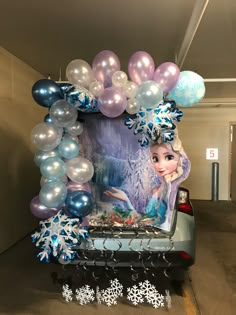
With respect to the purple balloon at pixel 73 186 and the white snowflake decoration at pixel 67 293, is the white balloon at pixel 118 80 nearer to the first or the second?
the purple balloon at pixel 73 186

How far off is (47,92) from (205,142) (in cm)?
731

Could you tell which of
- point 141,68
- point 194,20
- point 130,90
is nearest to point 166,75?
point 141,68

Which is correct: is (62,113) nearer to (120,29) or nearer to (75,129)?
(75,129)

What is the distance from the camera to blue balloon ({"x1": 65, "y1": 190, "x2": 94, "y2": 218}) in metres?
2.89

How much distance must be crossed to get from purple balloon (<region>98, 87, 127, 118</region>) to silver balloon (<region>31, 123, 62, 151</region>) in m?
0.48

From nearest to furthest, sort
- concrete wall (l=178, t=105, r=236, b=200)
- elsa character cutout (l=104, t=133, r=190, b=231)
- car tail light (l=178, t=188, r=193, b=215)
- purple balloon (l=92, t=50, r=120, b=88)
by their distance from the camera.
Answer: purple balloon (l=92, t=50, r=120, b=88), elsa character cutout (l=104, t=133, r=190, b=231), car tail light (l=178, t=188, r=193, b=215), concrete wall (l=178, t=105, r=236, b=200)

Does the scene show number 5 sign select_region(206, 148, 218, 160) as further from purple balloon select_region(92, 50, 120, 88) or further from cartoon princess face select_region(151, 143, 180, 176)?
purple balloon select_region(92, 50, 120, 88)

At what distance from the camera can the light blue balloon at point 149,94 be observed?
9.02 feet

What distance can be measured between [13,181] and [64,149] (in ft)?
7.54

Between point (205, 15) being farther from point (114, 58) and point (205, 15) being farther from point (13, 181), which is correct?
point (13, 181)

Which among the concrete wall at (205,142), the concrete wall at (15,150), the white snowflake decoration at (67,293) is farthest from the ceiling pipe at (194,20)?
the concrete wall at (205,142)

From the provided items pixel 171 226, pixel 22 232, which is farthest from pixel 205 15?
pixel 22 232

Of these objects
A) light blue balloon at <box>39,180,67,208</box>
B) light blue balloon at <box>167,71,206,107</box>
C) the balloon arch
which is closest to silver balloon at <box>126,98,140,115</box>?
the balloon arch

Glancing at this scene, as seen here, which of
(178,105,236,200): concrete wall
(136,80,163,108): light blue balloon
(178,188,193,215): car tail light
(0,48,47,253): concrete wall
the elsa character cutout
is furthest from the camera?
(178,105,236,200): concrete wall
